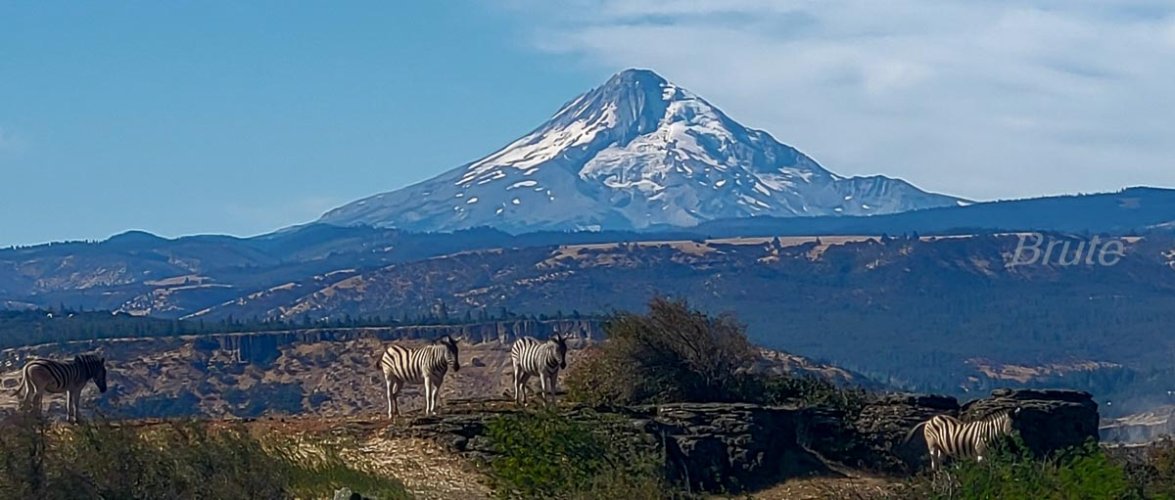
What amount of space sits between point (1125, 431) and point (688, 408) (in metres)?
33.3

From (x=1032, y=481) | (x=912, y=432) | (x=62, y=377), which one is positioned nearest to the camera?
(x=1032, y=481)

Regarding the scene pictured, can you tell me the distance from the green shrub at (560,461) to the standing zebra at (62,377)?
7.52m

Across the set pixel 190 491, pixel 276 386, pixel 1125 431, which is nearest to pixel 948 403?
pixel 190 491

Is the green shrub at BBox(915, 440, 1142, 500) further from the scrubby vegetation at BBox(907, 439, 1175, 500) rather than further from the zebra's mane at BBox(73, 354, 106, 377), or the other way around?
the zebra's mane at BBox(73, 354, 106, 377)

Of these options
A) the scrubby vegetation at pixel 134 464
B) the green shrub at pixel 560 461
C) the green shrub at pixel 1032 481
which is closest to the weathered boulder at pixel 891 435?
the green shrub at pixel 560 461

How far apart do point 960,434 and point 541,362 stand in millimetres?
7568

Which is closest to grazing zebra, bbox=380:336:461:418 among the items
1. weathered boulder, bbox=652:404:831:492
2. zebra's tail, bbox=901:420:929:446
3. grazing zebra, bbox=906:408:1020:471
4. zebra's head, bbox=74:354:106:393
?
weathered boulder, bbox=652:404:831:492

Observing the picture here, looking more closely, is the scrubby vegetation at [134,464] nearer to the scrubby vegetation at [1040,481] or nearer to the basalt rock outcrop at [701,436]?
the basalt rock outcrop at [701,436]

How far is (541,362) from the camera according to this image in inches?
1529

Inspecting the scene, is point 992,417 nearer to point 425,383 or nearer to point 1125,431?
point 425,383

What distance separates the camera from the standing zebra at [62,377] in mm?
35906

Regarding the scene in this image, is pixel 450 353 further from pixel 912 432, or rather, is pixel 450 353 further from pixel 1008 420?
pixel 1008 420

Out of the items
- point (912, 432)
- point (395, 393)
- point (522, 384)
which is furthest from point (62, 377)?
point (912, 432)

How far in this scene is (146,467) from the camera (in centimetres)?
2628
